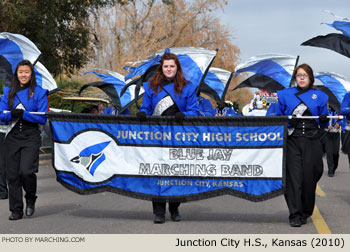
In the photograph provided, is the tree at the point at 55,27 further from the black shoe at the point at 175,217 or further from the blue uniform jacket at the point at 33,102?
the black shoe at the point at 175,217

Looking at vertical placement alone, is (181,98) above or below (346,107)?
above

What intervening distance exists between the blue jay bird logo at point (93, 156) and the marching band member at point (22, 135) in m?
0.61

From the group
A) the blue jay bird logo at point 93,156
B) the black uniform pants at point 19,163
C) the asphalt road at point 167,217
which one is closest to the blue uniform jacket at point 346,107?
the asphalt road at point 167,217

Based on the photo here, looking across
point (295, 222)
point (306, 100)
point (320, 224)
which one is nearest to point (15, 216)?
point (295, 222)

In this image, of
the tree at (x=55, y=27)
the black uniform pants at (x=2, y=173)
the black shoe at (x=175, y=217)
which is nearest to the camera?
the black shoe at (x=175, y=217)

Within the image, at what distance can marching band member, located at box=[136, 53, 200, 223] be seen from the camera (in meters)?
7.69

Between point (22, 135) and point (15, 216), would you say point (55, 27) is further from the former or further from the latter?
point (15, 216)

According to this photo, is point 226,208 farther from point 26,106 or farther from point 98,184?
point 26,106

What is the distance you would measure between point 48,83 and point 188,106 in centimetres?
359

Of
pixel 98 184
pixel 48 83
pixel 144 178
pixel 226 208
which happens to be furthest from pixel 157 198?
pixel 48 83

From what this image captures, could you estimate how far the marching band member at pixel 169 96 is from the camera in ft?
25.2

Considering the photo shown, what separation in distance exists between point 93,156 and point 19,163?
3.04 feet

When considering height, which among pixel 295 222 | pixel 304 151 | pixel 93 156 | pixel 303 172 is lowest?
pixel 295 222

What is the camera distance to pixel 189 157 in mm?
7777
